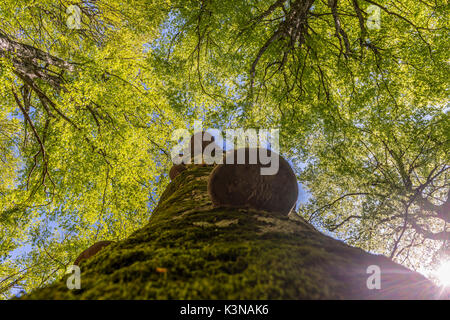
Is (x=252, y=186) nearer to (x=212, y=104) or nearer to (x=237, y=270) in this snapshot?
(x=237, y=270)

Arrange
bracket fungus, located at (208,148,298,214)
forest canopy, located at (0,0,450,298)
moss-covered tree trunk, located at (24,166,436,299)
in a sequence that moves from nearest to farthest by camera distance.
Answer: moss-covered tree trunk, located at (24,166,436,299), bracket fungus, located at (208,148,298,214), forest canopy, located at (0,0,450,298)

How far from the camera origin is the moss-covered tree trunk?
0.90 meters

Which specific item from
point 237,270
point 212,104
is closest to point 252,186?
point 237,270

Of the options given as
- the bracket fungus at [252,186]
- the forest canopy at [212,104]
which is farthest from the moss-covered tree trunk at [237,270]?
the forest canopy at [212,104]

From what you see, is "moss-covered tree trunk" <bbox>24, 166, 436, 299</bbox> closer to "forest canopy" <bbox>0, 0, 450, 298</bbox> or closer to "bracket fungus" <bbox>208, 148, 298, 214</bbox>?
"bracket fungus" <bbox>208, 148, 298, 214</bbox>

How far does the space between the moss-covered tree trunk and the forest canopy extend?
17.0ft

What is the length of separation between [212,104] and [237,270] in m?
6.99

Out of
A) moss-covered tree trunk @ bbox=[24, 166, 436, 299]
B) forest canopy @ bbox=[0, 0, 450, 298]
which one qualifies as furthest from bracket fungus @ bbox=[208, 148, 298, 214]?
forest canopy @ bbox=[0, 0, 450, 298]

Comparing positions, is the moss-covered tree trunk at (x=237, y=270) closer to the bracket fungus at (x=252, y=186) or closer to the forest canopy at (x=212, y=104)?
the bracket fungus at (x=252, y=186)

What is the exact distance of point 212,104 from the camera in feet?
25.0

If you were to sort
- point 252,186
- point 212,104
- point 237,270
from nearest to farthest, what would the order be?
1. point 237,270
2. point 252,186
3. point 212,104

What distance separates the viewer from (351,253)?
131 cm
